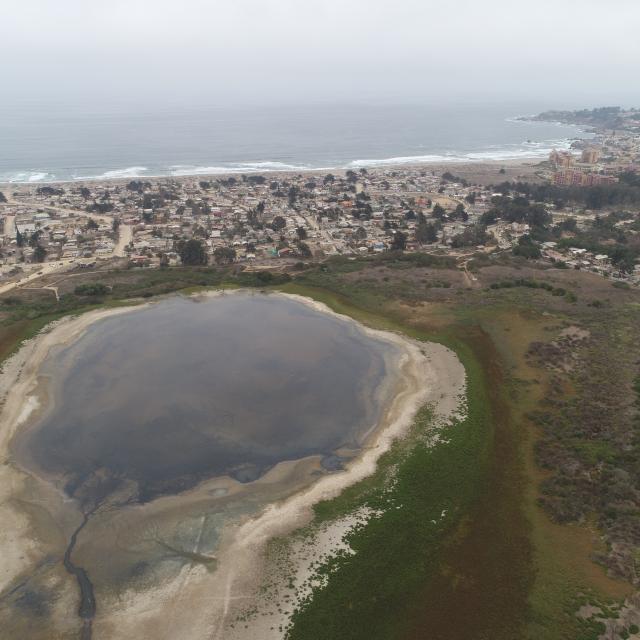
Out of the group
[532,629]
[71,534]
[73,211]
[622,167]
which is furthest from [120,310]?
[622,167]

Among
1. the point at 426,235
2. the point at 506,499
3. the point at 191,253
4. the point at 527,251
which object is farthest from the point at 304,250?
the point at 506,499

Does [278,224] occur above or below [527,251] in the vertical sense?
above

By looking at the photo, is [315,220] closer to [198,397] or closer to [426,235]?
[426,235]

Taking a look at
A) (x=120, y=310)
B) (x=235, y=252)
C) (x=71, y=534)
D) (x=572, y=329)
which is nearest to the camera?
(x=71, y=534)

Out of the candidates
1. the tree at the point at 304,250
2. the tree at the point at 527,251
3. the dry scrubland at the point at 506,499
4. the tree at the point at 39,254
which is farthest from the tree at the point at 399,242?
the tree at the point at 39,254

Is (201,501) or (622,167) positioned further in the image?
(622,167)

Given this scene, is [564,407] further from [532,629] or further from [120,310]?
[120,310]

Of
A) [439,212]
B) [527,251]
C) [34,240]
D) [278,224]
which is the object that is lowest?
[527,251]

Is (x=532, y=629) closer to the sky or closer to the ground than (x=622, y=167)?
closer to the ground
